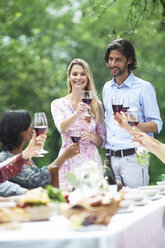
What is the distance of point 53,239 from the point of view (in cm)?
194

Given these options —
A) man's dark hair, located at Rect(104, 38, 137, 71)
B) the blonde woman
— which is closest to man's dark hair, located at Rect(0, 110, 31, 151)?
the blonde woman

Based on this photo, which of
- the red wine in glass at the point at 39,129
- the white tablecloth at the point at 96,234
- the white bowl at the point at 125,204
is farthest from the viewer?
the red wine in glass at the point at 39,129

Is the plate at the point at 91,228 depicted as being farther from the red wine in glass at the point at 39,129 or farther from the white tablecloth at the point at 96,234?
the red wine in glass at the point at 39,129

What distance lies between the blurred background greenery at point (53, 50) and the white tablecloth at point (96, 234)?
25.1 feet

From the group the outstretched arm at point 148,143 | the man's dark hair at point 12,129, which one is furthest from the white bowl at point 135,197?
the man's dark hair at point 12,129

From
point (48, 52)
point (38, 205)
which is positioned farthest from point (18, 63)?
point (38, 205)

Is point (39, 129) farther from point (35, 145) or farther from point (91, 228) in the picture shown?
point (91, 228)

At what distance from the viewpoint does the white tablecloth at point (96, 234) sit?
1.92 meters

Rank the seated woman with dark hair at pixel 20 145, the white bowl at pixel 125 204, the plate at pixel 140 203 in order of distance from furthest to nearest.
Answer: the seated woman with dark hair at pixel 20 145
the plate at pixel 140 203
the white bowl at pixel 125 204

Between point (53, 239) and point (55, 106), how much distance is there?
2.73 meters

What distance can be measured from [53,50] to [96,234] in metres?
15.7

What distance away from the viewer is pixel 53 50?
17.2m

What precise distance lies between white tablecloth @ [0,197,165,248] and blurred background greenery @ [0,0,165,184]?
25.1 feet

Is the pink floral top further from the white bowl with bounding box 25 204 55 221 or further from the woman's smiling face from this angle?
the white bowl with bounding box 25 204 55 221
